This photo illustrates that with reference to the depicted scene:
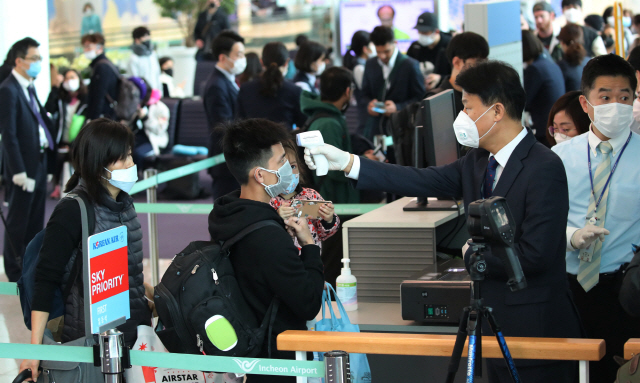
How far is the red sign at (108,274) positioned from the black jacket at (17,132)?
364cm

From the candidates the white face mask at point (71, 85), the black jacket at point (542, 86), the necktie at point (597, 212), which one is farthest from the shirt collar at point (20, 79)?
the necktie at point (597, 212)

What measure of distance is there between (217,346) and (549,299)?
980mm

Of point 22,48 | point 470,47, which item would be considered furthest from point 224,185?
point 470,47

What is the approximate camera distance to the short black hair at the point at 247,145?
2.41 m

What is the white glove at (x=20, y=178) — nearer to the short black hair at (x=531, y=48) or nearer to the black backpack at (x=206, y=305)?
the black backpack at (x=206, y=305)

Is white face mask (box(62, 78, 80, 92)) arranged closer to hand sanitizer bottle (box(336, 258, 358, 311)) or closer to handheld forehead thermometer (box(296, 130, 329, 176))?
hand sanitizer bottle (box(336, 258, 358, 311))

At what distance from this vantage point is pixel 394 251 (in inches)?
119

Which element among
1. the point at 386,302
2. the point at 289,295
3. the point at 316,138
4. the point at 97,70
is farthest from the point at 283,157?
the point at 97,70

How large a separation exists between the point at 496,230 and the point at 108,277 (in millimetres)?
1180

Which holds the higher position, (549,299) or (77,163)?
(77,163)

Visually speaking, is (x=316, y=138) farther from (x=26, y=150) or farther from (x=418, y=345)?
(x=26, y=150)

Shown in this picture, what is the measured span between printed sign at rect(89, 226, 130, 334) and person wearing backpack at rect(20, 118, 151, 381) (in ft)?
0.87

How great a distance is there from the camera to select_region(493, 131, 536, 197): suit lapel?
7.14 feet

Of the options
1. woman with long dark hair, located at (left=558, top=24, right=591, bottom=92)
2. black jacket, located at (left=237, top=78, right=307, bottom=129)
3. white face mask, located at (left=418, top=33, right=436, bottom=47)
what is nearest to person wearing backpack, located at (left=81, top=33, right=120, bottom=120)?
black jacket, located at (left=237, top=78, right=307, bottom=129)
